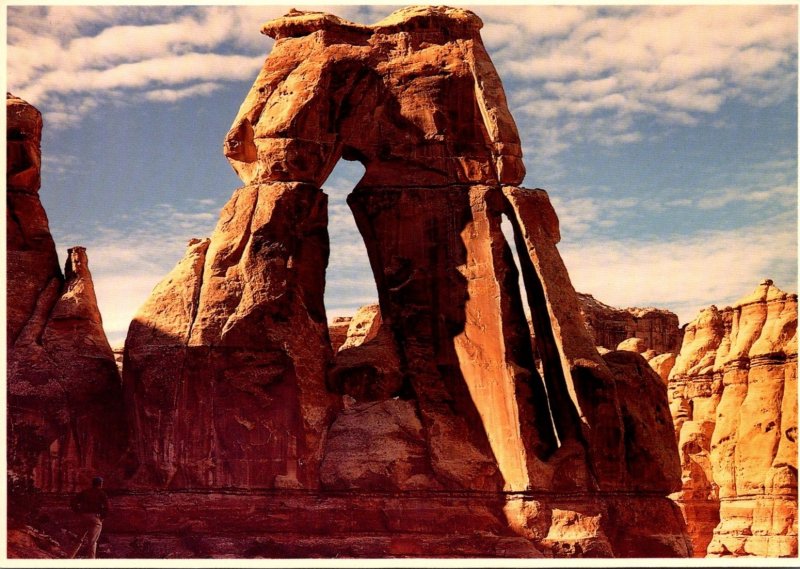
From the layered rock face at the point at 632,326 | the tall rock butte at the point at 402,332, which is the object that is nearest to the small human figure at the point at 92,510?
the tall rock butte at the point at 402,332

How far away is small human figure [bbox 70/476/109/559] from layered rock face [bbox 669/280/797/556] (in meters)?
17.9

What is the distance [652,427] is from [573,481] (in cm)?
207

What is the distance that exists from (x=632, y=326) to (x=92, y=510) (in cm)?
3051

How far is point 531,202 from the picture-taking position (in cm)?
3297

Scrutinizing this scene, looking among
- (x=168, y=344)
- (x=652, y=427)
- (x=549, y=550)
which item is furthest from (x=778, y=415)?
(x=168, y=344)

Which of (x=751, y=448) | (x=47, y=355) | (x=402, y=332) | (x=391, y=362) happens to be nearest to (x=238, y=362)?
(x=391, y=362)

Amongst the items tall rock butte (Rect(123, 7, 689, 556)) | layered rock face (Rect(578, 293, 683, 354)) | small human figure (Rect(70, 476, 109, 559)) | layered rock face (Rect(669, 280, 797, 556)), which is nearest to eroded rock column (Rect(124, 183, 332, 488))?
tall rock butte (Rect(123, 7, 689, 556))

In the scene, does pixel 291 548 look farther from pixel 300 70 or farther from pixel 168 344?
pixel 300 70

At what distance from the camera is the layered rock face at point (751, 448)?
43.8m

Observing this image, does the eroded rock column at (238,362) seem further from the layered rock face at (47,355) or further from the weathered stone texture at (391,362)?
the layered rock face at (47,355)

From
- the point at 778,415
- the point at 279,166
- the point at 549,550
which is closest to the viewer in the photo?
the point at 549,550

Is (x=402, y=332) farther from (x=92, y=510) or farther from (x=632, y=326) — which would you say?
(x=632, y=326)

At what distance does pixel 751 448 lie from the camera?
147 ft

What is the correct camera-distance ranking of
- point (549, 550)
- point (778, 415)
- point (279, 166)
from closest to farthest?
point (549, 550) < point (279, 166) < point (778, 415)
